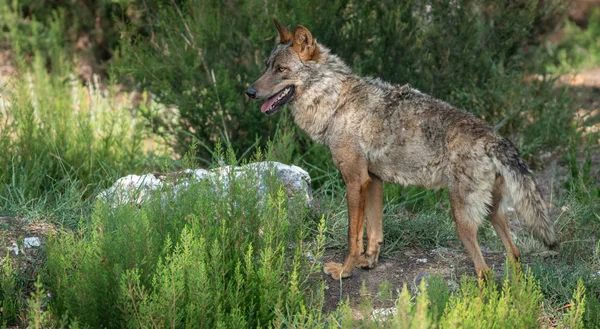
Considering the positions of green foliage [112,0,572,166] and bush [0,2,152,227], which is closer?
bush [0,2,152,227]

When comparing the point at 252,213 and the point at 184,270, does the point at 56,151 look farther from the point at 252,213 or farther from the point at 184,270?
the point at 184,270

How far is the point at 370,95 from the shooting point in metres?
5.91

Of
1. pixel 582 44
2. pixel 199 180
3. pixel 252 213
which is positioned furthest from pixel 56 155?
pixel 582 44

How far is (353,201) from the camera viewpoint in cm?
568

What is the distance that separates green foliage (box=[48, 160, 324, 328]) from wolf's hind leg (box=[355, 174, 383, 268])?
94 cm

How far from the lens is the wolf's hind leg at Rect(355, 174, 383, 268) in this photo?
5.92 m

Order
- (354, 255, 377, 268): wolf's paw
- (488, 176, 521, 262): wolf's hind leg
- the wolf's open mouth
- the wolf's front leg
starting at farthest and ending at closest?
the wolf's open mouth < (354, 255, 377, 268): wolf's paw < the wolf's front leg < (488, 176, 521, 262): wolf's hind leg

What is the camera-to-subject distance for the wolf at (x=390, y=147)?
5082mm

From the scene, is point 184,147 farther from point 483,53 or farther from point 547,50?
point 547,50

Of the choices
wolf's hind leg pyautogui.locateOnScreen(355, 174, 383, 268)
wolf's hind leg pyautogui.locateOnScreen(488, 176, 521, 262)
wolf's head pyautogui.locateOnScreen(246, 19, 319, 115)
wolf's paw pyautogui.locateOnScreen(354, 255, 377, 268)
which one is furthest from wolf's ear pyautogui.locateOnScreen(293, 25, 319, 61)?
wolf's hind leg pyautogui.locateOnScreen(488, 176, 521, 262)

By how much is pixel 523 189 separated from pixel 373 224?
136cm

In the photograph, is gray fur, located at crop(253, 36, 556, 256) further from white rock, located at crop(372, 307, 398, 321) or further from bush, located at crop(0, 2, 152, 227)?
bush, located at crop(0, 2, 152, 227)

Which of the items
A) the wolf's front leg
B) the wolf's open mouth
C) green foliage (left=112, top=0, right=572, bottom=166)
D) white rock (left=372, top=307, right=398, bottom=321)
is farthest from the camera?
green foliage (left=112, top=0, right=572, bottom=166)

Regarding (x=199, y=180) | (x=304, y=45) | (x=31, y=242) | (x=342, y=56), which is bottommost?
(x=31, y=242)
